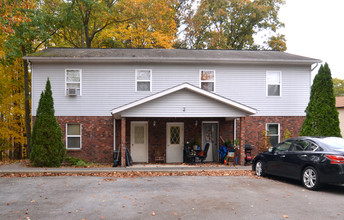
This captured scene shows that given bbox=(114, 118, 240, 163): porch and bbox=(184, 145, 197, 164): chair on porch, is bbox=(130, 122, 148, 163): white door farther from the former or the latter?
bbox=(184, 145, 197, 164): chair on porch

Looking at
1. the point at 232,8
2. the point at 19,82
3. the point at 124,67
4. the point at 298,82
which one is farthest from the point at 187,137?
the point at 232,8

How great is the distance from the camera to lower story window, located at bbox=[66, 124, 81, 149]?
1491 centimetres

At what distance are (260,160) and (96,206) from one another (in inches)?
264

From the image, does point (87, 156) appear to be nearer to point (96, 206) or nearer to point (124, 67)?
point (124, 67)

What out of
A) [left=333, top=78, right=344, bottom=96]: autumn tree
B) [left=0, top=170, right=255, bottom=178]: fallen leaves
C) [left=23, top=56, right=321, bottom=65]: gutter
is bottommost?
[left=0, top=170, right=255, bottom=178]: fallen leaves

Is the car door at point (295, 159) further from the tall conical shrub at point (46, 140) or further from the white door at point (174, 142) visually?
the tall conical shrub at point (46, 140)

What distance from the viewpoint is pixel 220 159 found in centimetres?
1462

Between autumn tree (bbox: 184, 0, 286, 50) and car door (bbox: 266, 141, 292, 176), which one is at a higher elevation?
autumn tree (bbox: 184, 0, 286, 50)

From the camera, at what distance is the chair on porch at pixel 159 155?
1519 centimetres

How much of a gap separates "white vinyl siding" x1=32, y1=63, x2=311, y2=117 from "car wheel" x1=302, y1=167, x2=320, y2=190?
7196 millimetres

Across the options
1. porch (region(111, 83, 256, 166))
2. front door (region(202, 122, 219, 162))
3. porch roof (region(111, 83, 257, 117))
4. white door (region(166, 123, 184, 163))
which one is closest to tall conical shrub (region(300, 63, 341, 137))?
porch roof (region(111, 83, 257, 117))

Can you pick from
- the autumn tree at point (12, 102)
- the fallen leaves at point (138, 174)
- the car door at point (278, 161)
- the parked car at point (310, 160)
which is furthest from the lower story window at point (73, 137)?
the car door at point (278, 161)

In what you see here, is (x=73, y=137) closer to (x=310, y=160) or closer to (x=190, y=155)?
(x=190, y=155)

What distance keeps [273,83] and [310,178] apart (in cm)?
836
